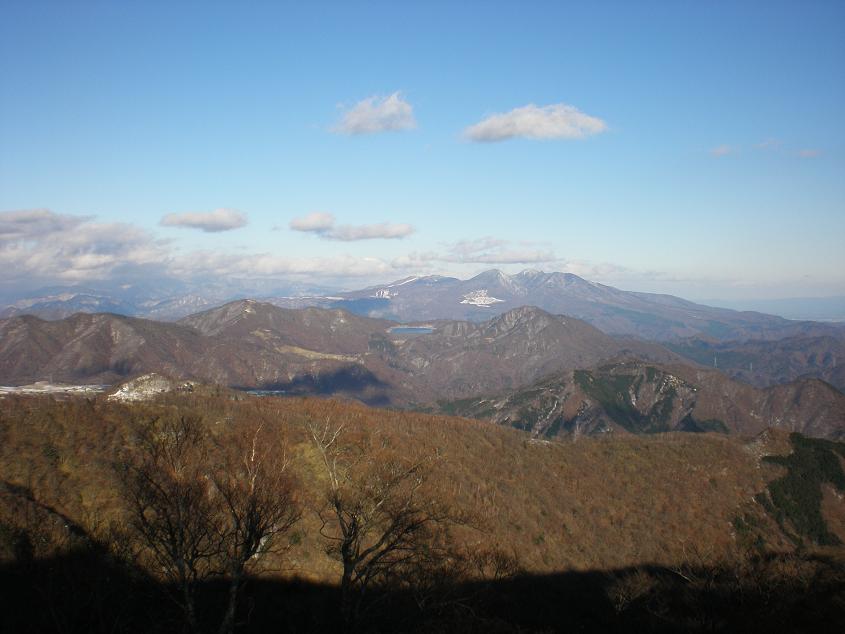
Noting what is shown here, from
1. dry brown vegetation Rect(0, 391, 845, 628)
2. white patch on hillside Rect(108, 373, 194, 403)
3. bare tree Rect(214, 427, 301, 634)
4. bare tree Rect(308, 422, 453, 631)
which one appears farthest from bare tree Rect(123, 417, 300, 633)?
white patch on hillside Rect(108, 373, 194, 403)

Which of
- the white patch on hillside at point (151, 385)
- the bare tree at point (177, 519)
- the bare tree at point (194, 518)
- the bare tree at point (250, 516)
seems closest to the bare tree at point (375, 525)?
the bare tree at point (250, 516)

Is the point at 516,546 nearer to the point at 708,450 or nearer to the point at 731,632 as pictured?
the point at 731,632

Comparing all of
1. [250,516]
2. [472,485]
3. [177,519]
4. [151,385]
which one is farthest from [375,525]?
[151,385]

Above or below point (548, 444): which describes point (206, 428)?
above

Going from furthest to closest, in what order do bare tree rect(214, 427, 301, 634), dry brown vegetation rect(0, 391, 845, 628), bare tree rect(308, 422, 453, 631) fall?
dry brown vegetation rect(0, 391, 845, 628) → bare tree rect(308, 422, 453, 631) → bare tree rect(214, 427, 301, 634)

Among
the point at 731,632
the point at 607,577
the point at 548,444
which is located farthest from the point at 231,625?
the point at 548,444

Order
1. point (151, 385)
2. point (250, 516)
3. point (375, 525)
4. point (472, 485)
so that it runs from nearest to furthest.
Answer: point (250, 516), point (375, 525), point (472, 485), point (151, 385)

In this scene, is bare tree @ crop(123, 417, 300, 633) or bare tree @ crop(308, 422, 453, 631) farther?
bare tree @ crop(308, 422, 453, 631)

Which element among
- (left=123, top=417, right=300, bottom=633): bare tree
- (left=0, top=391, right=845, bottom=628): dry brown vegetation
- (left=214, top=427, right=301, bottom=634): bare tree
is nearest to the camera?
(left=123, top=417, right=300, bottom=633): bare tree

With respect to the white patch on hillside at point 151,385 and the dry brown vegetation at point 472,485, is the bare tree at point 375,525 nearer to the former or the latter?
the dry brown vegetation at point 472,485

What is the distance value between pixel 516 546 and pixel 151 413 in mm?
70064

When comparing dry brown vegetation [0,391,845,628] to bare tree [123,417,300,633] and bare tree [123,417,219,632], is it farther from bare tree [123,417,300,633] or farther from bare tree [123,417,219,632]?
bare tree [123,417,219,632]

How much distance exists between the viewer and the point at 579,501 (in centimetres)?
12694

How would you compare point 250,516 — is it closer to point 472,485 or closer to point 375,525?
point 375,525
